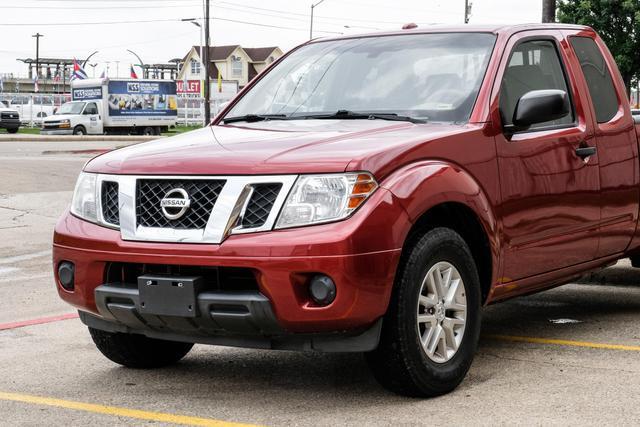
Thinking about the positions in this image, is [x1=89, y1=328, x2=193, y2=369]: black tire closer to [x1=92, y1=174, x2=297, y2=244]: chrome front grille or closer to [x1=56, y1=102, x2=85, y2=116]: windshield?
[x1=92, y1=174, x2=297, y2=244]: chrome front grille

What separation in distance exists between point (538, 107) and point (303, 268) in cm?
173

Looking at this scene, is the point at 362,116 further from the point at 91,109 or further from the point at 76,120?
the point at 91,109

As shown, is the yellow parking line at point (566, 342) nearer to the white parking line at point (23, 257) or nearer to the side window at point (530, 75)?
the side window at point (530, 75)

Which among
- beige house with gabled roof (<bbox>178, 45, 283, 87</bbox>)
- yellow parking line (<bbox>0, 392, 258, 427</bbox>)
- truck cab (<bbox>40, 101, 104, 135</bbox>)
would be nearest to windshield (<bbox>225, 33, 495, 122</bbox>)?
yellow parking line (<bbox>0, 392, 258, 427</bbox>)

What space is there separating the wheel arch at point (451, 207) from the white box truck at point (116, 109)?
42.7m

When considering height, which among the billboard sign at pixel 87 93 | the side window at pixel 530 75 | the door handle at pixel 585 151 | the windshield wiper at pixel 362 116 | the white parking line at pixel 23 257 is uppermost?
the billboard sign at pixel 87 93

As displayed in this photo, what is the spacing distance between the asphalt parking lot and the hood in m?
1.09

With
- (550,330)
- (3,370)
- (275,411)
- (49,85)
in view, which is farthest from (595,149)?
(49,85)

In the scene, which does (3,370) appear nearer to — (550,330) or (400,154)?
(400,154)

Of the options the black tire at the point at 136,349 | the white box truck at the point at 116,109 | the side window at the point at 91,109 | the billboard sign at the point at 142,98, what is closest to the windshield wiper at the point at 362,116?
the black tire at the point at 136,349

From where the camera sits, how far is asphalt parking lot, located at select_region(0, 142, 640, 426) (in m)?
4.77

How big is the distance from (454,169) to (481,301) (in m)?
0.74

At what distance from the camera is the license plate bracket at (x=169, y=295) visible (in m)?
4.63

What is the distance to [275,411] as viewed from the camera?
4855 mm
